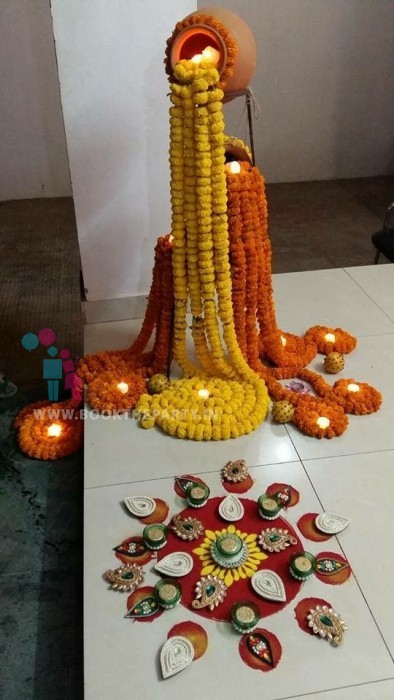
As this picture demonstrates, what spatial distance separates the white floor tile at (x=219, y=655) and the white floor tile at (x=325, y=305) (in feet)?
3.06

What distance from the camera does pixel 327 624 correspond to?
1.01 meters

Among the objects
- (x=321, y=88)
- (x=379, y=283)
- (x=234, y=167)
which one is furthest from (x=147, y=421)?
(x=321, y=88)

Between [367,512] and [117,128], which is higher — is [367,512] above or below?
below

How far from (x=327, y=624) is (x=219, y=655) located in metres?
0.20

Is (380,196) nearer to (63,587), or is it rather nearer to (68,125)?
(68,125)

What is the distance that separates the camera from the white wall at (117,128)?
154 centimetres

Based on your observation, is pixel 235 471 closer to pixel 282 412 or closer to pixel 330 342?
pixel 282 412

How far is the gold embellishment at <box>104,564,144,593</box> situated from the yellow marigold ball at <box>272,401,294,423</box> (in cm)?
52

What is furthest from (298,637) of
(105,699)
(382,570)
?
(105,699)

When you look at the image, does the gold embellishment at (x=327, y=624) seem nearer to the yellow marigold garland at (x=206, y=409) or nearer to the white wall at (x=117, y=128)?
the yellow marigold garland at (x=206, y=409)

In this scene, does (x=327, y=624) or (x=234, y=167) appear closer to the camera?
(x=327, y=624)

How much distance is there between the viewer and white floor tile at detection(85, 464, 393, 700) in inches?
36.7

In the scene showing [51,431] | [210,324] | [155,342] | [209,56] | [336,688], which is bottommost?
[51,431]

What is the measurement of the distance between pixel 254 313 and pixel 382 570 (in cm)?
68
